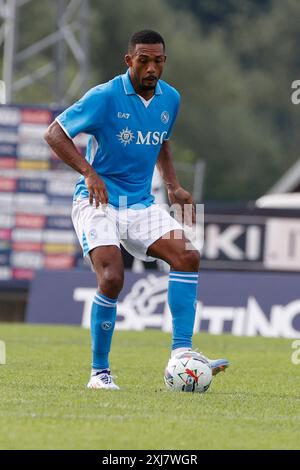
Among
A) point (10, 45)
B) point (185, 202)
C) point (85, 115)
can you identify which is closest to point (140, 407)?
point (185, 202)

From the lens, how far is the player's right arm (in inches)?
349

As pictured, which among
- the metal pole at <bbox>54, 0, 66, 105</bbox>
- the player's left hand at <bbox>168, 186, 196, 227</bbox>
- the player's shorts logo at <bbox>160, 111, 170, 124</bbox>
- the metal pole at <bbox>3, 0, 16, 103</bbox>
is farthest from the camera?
the metal pole at <bbox>54, 0, 66, 105</bbox>

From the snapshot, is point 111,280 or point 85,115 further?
point 85,115

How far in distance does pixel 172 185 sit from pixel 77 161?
1011 mm

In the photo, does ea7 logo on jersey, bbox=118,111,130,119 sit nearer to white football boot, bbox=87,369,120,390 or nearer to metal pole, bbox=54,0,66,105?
white football boot, bbox=87,369,120,390

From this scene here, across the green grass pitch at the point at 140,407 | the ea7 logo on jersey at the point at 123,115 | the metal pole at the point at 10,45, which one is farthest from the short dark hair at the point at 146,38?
the metal pole at the point at 10,45

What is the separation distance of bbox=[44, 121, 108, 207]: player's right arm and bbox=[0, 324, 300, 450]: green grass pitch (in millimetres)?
1259

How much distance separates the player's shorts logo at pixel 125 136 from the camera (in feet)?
30.5

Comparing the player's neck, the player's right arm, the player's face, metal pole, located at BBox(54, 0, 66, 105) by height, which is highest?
metal pole, located at BBox(54, 0, 66, 105)

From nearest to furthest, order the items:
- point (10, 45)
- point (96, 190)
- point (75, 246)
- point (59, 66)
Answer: point (96, 190) < point (75, 246) < point (10, 45) < point (59, 66)

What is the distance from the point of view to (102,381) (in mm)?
9148

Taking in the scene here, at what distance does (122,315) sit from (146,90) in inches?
370

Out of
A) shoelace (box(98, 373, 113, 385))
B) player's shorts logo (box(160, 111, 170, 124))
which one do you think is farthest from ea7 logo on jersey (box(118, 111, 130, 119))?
shoelace (box(98, 373, 113, 385))

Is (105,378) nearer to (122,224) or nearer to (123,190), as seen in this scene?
(122,224)
